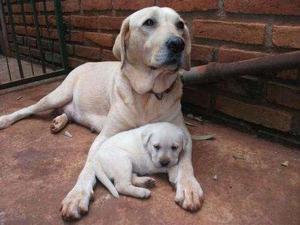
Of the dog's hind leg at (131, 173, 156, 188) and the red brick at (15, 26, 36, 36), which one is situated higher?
the red brick at (15, 26, 36, 36)

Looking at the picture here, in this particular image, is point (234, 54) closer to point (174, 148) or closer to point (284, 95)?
point (284, 95)

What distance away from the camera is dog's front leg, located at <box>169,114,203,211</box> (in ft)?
5.87

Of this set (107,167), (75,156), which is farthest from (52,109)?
(107,167)

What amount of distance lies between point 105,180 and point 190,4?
163cm

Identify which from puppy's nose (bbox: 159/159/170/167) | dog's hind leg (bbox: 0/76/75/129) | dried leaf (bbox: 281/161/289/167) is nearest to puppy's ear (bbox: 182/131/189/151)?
puppy's nose (bbox: 159/159/170/167)

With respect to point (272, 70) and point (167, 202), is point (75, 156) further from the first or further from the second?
point (272, 70)

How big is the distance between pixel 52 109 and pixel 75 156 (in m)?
1.06

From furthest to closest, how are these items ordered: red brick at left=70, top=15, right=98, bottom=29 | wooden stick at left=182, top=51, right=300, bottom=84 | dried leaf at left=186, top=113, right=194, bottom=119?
red brick at left=70, top=15, right=98, bottom=29
dried leaf at left=186, top=113, right=194, bottom=119
wooden stick at left=182, top=51, right=300, bottom=84

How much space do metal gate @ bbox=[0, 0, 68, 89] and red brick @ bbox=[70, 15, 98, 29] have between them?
235 mm

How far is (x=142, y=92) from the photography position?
92.4 inches

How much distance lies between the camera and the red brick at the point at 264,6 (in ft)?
7.07

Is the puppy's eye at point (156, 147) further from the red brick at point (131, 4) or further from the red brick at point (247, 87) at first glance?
the red brick at point (131, 4)

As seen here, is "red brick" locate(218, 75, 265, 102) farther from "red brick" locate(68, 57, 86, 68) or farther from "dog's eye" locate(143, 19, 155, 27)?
"red brick" locate(68, 57, 86, 68)

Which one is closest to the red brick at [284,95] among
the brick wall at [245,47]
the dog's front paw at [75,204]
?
the brick wall at [245,47]
